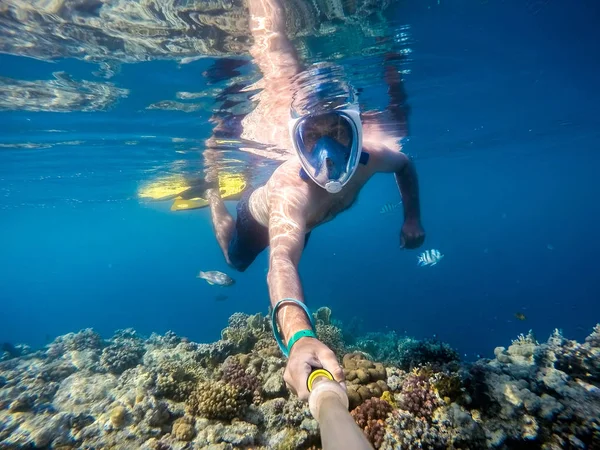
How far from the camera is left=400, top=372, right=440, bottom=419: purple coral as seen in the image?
3580mm

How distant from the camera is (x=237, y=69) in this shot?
8.13 m

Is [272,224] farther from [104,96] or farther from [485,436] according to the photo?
[104,96]

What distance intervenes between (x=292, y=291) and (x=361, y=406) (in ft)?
6.43

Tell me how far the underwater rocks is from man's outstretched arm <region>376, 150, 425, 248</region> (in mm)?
1846

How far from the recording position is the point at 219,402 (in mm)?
4199

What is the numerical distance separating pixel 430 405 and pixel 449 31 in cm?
893

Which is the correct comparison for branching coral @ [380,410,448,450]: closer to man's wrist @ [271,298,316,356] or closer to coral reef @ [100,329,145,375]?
man's wrist @ [271,298,316,356]

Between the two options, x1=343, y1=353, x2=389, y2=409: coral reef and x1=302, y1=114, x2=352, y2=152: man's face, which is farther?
x1=302, y1=114, x2=352, y2=152: man's face

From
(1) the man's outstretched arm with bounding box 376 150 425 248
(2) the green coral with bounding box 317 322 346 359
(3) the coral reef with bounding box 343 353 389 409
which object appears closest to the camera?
(3) the coral reef with bounding box 343 353 389 409

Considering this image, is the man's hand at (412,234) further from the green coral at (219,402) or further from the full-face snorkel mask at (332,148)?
the green coral at (219,402)

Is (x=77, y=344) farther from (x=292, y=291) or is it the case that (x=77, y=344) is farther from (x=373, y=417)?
(x=292, y=291)


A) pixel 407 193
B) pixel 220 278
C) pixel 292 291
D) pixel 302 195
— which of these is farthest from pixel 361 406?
pixel 220 278

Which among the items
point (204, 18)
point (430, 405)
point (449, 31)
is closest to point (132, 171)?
point (204, 18)

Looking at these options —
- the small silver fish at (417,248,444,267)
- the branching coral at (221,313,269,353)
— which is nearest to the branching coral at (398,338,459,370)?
the branching coral at (221,313,269,353)
